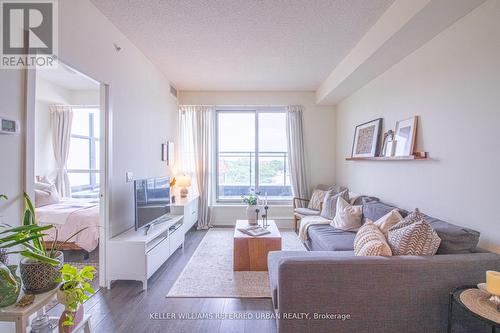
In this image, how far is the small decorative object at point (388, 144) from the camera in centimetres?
302

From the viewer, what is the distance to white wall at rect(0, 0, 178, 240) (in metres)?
1.63

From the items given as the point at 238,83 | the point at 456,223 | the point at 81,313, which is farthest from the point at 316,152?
the point at 81,313

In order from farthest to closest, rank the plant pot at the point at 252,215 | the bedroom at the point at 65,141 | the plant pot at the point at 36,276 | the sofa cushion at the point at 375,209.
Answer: the bedroom at the point at 65,141 → the plant pot at the point at 252,215 → the sofa cushion at the point at 375,209 → the plant pot at the point at 36,276

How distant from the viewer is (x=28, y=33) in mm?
1757

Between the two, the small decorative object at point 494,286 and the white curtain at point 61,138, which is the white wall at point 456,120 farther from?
the white curtain at point 61,138

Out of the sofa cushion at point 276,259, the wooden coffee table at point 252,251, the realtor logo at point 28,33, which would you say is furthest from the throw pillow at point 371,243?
the realtor logo at point 28,33

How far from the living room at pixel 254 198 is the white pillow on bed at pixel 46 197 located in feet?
0.11

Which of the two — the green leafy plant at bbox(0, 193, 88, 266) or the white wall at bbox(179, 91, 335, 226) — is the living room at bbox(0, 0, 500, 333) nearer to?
the green leafy plant at bbox(0, 193, 88, 266)

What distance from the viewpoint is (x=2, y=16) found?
1.58 metres

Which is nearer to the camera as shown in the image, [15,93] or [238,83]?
[15,93]

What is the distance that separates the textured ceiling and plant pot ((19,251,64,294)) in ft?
7.55

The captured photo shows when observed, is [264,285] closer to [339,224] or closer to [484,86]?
[339,224]

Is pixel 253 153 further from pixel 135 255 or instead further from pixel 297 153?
pixel 135 255

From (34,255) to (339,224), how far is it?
10.1 ft
